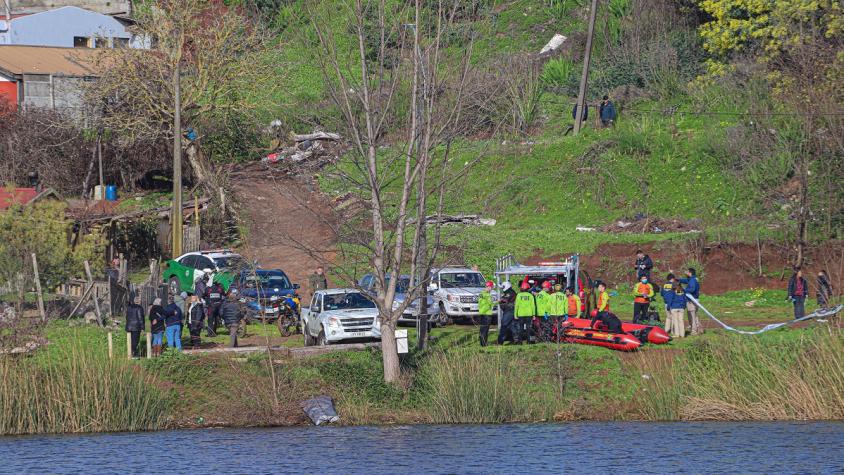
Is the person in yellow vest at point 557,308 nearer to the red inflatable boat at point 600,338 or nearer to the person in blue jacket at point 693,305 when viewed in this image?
the red inflatable boat at point 600,338

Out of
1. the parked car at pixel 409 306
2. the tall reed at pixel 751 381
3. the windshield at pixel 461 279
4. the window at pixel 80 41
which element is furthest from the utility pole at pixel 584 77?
the window at pixel 80 41

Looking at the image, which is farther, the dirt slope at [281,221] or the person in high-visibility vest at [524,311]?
the dirt slope at [281,221]

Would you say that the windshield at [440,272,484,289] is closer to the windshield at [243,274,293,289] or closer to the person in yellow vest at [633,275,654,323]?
the windshield at [243,274,293,289]

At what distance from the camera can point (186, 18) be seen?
56969 mm

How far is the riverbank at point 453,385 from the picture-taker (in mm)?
26688

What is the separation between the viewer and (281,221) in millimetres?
53875

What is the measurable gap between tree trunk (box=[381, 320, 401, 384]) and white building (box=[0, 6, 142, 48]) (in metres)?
52.2

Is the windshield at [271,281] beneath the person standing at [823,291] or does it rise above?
above

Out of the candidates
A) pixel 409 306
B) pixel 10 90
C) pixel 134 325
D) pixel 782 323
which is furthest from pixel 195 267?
pixel 10 90

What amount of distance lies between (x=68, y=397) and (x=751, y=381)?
1425 cm

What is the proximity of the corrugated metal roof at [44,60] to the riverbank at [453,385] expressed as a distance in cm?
3616

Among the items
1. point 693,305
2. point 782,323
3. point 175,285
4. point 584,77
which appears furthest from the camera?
point 584,77

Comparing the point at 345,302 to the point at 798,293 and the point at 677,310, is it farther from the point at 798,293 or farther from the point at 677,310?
the point at 798,293

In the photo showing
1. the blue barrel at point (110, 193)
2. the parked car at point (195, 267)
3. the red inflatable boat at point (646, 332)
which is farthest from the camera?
the blue barrel at point (110, 193)
